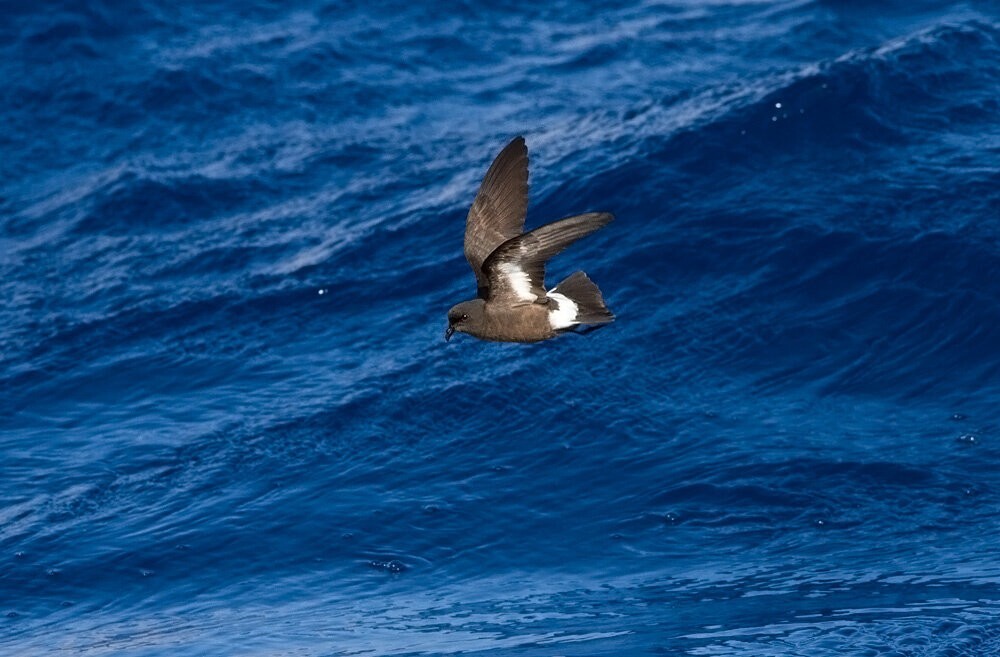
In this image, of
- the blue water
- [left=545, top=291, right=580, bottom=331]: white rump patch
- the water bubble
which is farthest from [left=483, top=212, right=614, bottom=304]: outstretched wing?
the water bubble

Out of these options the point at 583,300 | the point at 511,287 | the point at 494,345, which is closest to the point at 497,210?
the point at 511,287

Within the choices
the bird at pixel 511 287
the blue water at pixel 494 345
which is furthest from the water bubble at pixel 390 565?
the bird at pixel 511 287

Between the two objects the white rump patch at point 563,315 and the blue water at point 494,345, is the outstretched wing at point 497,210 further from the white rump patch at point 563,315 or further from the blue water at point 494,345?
the blue water at point 494,345

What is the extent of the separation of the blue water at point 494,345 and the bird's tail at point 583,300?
2.72m

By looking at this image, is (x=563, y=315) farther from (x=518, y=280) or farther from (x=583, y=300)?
(x=518, y=280)

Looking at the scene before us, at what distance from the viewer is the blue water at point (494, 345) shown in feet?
38.0

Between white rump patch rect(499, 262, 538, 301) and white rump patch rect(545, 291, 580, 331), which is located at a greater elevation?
white rump patch rect(499, 262, 538, 301)

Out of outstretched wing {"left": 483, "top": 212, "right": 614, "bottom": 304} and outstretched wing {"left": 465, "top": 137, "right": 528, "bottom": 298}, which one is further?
outstretched wing {"left": 465, "top": 137, "right": 528, "bottom": 298}

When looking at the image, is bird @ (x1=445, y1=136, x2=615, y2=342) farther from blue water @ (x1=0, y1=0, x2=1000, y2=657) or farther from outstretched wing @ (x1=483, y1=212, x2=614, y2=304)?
blue water @ (x1=0, y1=0, x2=1000, y2=657)

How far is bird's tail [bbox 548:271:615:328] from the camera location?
8.69 metres

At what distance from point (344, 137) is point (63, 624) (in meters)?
8.77

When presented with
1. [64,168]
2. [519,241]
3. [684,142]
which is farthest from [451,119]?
[519,241]

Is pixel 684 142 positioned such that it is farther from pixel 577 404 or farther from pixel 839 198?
pixel 577 404

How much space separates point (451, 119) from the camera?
19375mm
